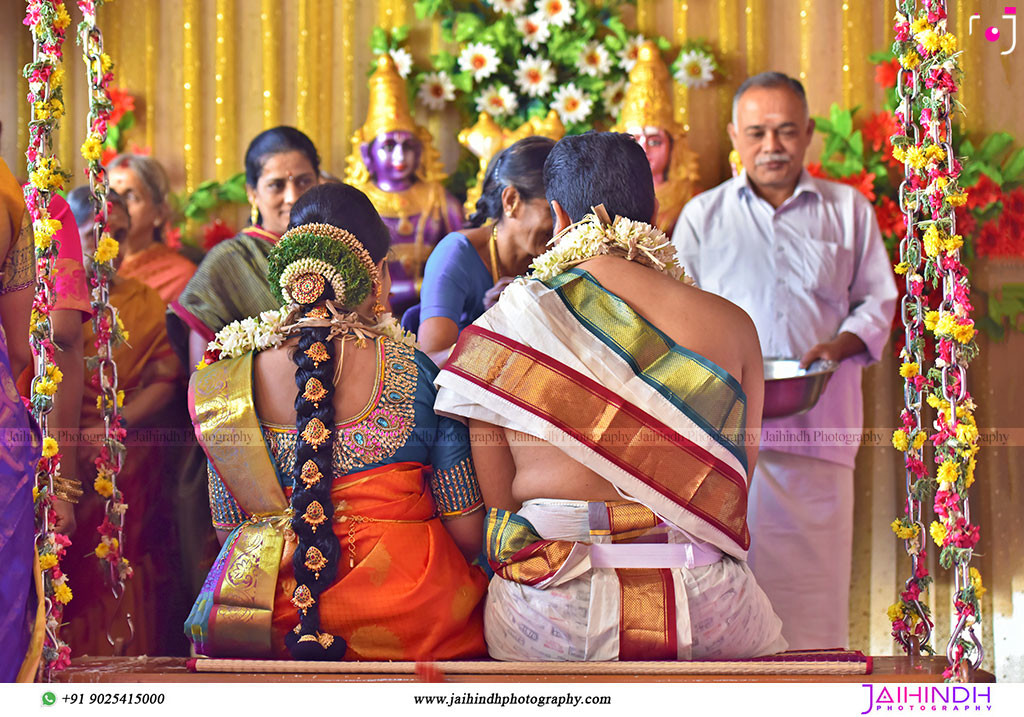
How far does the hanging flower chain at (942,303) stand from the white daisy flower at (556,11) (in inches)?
90.5

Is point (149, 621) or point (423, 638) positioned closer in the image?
point (423, 638)

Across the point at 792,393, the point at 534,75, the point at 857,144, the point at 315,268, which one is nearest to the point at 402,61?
the point at 534,75

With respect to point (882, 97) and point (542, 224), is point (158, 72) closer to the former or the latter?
point (542, 224)

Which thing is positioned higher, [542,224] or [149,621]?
[542,224]

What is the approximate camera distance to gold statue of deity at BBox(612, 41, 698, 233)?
15.1 ft

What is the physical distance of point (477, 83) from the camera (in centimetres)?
482

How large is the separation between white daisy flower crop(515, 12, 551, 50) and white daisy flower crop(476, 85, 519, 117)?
255mm

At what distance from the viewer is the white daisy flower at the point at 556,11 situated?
15.6 ft

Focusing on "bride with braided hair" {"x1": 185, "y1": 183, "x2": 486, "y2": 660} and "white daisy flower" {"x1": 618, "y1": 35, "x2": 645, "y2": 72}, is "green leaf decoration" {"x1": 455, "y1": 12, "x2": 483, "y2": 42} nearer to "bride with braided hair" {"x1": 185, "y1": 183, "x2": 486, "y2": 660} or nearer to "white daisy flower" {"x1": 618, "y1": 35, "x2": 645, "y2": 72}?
"white daisy flower" {"x1": 618, "y1": 35, "x2": 645, "y2": 72}

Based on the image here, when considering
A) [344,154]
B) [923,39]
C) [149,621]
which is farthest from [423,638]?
[344,154]

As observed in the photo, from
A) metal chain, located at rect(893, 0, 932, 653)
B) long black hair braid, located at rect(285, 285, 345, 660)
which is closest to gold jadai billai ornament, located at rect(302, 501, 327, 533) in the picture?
long black hair braid, located at rect(285, 285, 345, 660)

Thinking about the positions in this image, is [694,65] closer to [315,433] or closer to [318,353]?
[318,353]
